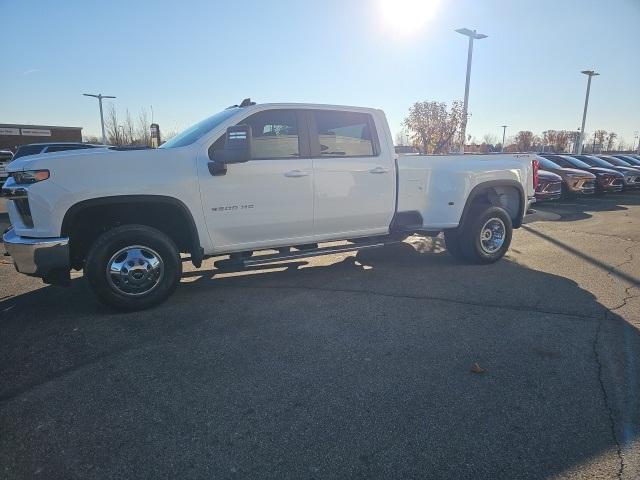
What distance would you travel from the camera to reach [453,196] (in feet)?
19.8

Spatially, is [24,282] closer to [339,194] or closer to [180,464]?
[339,194]

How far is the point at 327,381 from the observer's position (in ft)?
10.2

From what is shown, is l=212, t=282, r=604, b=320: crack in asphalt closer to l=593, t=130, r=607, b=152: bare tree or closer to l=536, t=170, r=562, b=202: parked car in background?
l=536, t=170, r=562, b=202: parked car in background

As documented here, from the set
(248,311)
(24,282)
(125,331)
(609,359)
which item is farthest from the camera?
(24,282)

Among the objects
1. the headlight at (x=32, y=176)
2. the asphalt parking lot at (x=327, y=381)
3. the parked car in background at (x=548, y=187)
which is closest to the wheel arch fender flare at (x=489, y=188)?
the asphalt parking lot at (x=327, y=381)

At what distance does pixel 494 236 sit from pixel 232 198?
4063 mm

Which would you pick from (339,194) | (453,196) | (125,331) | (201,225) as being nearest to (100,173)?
(201,225)

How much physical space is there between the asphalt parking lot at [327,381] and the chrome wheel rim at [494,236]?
1106mm

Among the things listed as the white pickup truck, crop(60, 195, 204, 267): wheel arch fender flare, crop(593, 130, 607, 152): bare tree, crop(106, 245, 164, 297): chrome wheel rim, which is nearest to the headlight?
the white pickup truck

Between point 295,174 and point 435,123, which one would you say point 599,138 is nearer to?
point 435,123

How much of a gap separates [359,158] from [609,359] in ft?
10.8

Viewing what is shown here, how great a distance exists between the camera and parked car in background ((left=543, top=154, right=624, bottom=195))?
17297 millimetres

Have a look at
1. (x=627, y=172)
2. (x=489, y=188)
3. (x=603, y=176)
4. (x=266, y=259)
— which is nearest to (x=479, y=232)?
(x=489, y=188)

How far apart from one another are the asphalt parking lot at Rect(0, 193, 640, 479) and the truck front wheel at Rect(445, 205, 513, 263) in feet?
3.20
